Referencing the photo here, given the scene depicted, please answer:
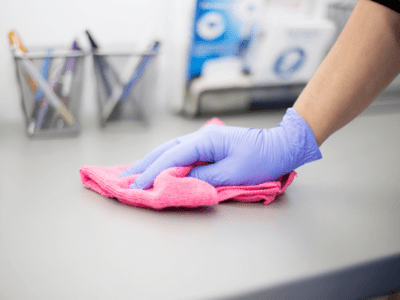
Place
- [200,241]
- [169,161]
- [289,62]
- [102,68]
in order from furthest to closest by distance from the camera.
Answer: [289,62]
[102,68]
[169,161]
[200,241]

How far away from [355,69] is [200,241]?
37 cm

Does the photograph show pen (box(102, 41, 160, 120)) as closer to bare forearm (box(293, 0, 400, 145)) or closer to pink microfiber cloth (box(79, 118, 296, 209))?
pink microfiber cloth (box(79, 118, 296, 209))

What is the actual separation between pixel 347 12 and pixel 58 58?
40.4 inches

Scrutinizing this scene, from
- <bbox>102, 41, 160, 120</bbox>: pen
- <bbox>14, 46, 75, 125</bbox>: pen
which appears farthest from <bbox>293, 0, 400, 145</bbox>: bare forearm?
<bbox>14, 46, 75, 125</bbox>: pen

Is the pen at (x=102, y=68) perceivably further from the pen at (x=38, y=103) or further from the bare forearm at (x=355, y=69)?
the bare forearm at (x=355, y=69)

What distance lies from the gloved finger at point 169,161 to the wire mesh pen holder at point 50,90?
45cm

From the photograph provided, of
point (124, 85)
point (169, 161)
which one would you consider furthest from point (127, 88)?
point (169, 161)

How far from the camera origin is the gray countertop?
1.13 ft

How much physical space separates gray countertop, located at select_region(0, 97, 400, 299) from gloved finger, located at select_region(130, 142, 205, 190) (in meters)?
0.05

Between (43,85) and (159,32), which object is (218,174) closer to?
(43,85)

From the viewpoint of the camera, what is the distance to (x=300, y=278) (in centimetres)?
35

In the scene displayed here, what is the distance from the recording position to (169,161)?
533 mm

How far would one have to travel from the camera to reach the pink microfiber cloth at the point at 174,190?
0.48 meters

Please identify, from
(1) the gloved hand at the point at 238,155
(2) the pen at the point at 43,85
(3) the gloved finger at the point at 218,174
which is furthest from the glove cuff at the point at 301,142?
(2) the pen at the point at 43,85
